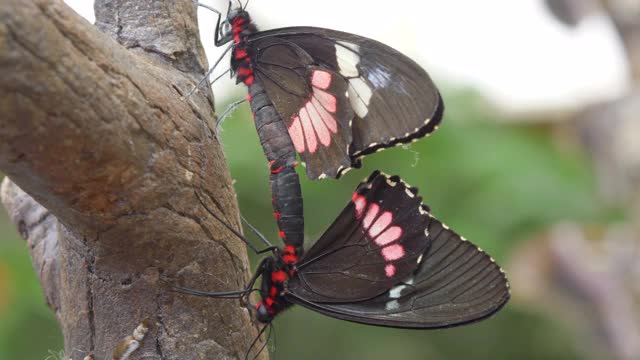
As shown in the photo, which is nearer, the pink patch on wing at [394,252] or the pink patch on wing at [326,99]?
the pink patch on wing at [394,252]

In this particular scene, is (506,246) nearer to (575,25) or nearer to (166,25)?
(575,25)

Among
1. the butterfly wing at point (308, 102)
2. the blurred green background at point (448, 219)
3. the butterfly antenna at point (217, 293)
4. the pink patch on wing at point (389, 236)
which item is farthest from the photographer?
the blurred green background at point (448, 219)

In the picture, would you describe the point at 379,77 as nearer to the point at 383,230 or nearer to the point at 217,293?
the point at 383,230

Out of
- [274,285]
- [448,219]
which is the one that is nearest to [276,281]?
[274,285]

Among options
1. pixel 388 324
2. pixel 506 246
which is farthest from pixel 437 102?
pixel 506 246

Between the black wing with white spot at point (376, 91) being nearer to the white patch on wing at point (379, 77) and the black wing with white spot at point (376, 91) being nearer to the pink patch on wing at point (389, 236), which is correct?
the white patch on wing at point (379, 77)

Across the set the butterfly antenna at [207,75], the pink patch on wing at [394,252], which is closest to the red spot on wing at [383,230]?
the pink patch on wing at [394,252]
